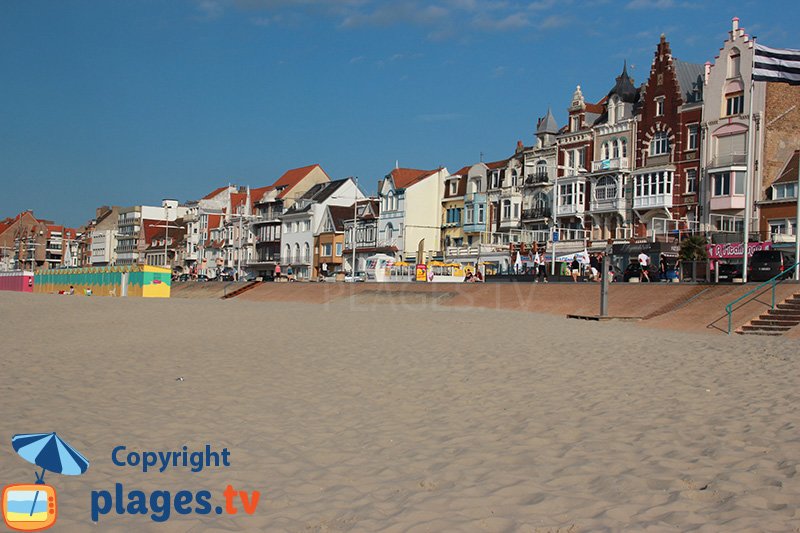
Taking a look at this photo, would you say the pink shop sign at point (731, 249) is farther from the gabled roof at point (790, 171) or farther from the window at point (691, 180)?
the window at point (691, 180)

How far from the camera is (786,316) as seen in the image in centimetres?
2080

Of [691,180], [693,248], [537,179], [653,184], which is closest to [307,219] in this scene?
[537,179]

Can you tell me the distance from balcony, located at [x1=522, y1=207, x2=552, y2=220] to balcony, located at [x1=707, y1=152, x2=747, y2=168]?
14.9m

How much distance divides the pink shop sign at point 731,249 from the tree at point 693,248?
0.55 m

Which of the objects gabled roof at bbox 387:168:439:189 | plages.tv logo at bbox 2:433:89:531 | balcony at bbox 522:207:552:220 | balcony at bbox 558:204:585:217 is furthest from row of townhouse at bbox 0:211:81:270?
plages.tv logo at bbox 2:433:89:531

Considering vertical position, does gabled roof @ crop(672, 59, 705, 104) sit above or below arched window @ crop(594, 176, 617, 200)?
above

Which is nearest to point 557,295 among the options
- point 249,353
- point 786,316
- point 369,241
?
point 786,316

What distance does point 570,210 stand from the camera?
57.7m

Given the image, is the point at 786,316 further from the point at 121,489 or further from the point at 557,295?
the point at 121,489

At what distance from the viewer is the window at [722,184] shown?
46.9 m

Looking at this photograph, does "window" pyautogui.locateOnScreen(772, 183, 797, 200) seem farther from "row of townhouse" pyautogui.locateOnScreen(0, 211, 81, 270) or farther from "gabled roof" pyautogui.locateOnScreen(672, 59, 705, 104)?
"row of townhouse" pyautogui.locateOnScreen(0, 211, 81, 270)

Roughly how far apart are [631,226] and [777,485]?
161 ft

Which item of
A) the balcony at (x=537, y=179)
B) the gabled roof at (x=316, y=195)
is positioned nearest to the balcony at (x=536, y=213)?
the balcony at (x=537, y=179)

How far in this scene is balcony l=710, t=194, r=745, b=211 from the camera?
46.4m
